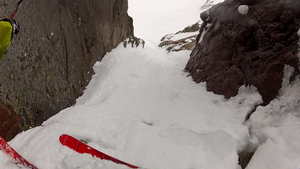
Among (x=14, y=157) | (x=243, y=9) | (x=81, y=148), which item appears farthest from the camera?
(x=243, y=9)

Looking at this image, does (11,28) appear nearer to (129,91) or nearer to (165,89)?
(129,91)

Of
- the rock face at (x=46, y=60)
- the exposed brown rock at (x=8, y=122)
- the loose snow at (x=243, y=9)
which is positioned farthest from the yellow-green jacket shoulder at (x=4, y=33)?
the loose snow at (x=243, y=9)

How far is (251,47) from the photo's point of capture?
5375 millimetres

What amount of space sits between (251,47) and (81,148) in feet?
16.8

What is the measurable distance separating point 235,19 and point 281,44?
6.27 feet

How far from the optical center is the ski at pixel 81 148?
320 cm

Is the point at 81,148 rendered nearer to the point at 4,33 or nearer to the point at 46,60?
the point at 4,33

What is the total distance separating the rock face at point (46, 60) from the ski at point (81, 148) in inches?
39.0

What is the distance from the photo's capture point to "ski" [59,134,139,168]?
10.5ft

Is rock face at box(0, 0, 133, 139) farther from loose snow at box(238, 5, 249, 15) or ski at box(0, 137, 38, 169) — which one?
loose snow at box(238, 5, 249, 15)

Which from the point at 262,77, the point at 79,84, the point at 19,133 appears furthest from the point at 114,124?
the point at 262,77

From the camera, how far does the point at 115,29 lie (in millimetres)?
10484

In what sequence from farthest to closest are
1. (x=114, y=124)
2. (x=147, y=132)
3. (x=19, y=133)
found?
(x=114, y=124)
(x=147, y=132)
(x=19, y=133)

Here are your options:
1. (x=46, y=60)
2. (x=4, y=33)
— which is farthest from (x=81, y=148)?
(x=46, y=60)
